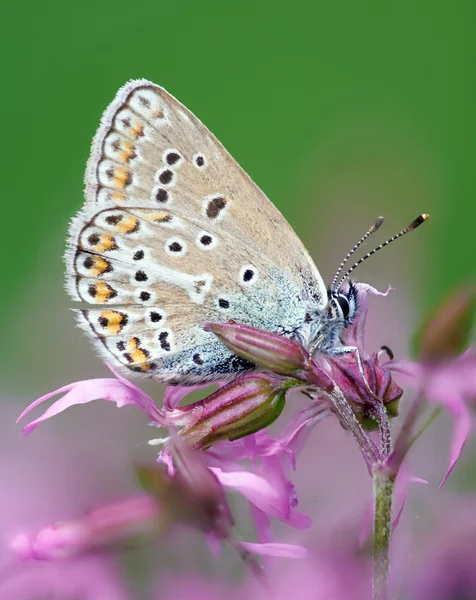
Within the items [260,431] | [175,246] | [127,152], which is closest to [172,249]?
[175,246]

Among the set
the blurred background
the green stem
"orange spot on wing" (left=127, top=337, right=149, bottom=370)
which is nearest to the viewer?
the green stem

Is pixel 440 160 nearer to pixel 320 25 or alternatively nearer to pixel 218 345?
pixel 320 25

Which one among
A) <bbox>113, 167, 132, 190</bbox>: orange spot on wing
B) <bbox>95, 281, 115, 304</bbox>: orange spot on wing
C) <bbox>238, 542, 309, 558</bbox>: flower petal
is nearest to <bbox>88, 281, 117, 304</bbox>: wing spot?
<bbox>95, 281, 115, 304</bbox>: orange spot on wing

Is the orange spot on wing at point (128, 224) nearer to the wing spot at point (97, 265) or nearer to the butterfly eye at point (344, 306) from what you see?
the wing spot at point (97, 265)

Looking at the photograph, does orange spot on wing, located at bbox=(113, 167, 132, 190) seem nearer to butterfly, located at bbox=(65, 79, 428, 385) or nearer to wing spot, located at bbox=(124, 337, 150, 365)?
butterfly, located at bbox=(65, 79, 428, 385)

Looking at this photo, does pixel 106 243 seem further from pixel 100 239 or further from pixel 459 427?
pixel 459 427

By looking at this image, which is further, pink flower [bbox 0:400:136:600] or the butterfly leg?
the butterfly leg

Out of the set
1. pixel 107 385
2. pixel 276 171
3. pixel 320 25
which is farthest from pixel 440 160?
pixel 107 385
